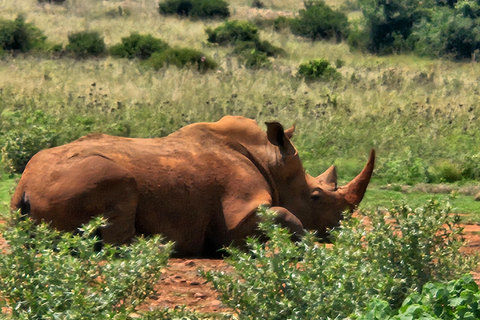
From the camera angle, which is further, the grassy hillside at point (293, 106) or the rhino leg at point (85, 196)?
the grassy hillside at point (293, 106)

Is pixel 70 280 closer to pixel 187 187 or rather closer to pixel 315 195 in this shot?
pixel 187 187

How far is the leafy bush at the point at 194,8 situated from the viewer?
40.5 meters

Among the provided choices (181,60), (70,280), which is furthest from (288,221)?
(181,60)

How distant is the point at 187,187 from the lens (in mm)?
7684

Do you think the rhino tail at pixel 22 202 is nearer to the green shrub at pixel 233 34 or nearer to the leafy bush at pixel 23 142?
the leafy bush at pixel 23 142

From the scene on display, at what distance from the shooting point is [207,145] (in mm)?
8023

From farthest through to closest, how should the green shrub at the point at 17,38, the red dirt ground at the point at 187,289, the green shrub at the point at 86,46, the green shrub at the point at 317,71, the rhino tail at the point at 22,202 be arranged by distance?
1. the green shrub at the point at 17,38
2. the green shrub at the point at 86,46
3. the green shrub at the point at 317,71
4. the rhino tail at the point at 22,202
5. the red dirt ground at the point at 187,289

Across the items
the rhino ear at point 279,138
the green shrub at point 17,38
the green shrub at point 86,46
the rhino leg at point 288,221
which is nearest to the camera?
the rhino leg at point 288,221

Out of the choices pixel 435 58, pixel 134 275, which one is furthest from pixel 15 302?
pixel 435 58

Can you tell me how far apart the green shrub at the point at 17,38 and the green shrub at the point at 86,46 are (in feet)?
3.25

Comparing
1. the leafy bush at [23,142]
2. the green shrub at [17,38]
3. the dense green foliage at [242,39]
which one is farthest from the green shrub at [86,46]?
the leafy bush at [23,142]

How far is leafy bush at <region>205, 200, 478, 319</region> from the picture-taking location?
4758 millimetres

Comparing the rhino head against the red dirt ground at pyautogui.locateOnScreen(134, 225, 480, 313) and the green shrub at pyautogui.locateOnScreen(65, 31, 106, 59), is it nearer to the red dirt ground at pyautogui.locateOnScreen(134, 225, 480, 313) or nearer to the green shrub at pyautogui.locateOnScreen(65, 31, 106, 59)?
the red dirt ground at pyautogui.locateOnScreen(134, 225, 480, 313)

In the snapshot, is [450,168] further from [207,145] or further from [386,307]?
[386,307]
